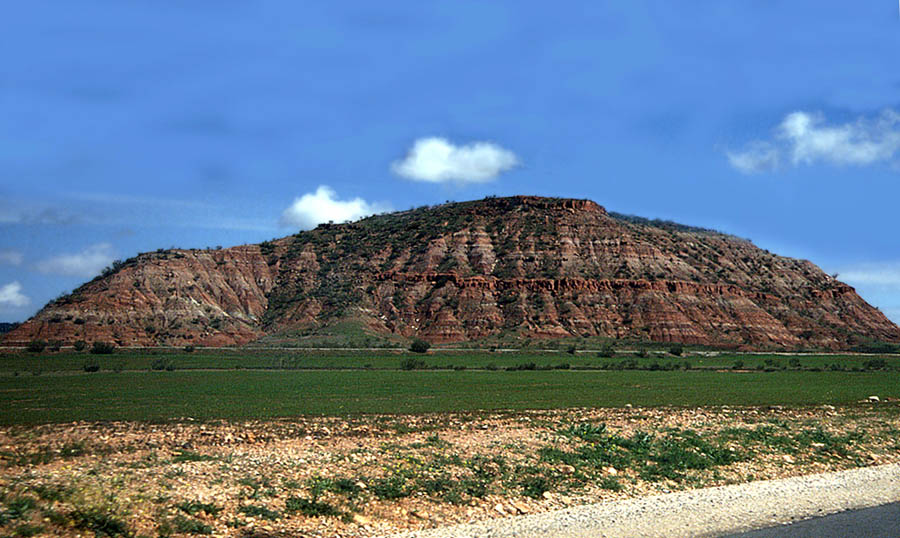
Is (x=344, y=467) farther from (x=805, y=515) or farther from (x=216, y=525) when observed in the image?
(x=805, y=515)

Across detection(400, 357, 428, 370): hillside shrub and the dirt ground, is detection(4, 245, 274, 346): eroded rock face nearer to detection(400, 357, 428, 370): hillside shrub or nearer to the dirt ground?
detection(400, 357, 428, 370): hillside shrub

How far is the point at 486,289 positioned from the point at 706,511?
122 meters

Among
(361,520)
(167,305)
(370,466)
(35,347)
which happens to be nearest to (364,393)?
(370,466)

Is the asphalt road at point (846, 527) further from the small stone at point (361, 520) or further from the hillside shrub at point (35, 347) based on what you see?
the hillside shrub at point (35, 347)

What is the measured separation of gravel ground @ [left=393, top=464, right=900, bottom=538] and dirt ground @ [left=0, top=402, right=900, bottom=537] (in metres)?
0.89

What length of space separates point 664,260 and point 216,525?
145 metres

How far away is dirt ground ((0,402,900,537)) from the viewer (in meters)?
15.3

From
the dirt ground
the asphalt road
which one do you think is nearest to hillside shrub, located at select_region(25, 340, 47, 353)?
the dirt ground

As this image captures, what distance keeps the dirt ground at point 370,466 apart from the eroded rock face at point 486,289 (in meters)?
95.9

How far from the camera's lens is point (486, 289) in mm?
139875

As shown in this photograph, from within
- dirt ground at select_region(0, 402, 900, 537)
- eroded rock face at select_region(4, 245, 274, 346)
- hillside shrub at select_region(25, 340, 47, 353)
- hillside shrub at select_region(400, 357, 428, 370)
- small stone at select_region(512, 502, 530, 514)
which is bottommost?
small stone at select_region(512, 502, 530, 514)

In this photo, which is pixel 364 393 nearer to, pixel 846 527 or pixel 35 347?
pixel 846 527

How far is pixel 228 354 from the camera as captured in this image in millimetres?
99000

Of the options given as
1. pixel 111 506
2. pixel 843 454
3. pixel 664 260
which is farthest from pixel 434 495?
pixel 664 260
